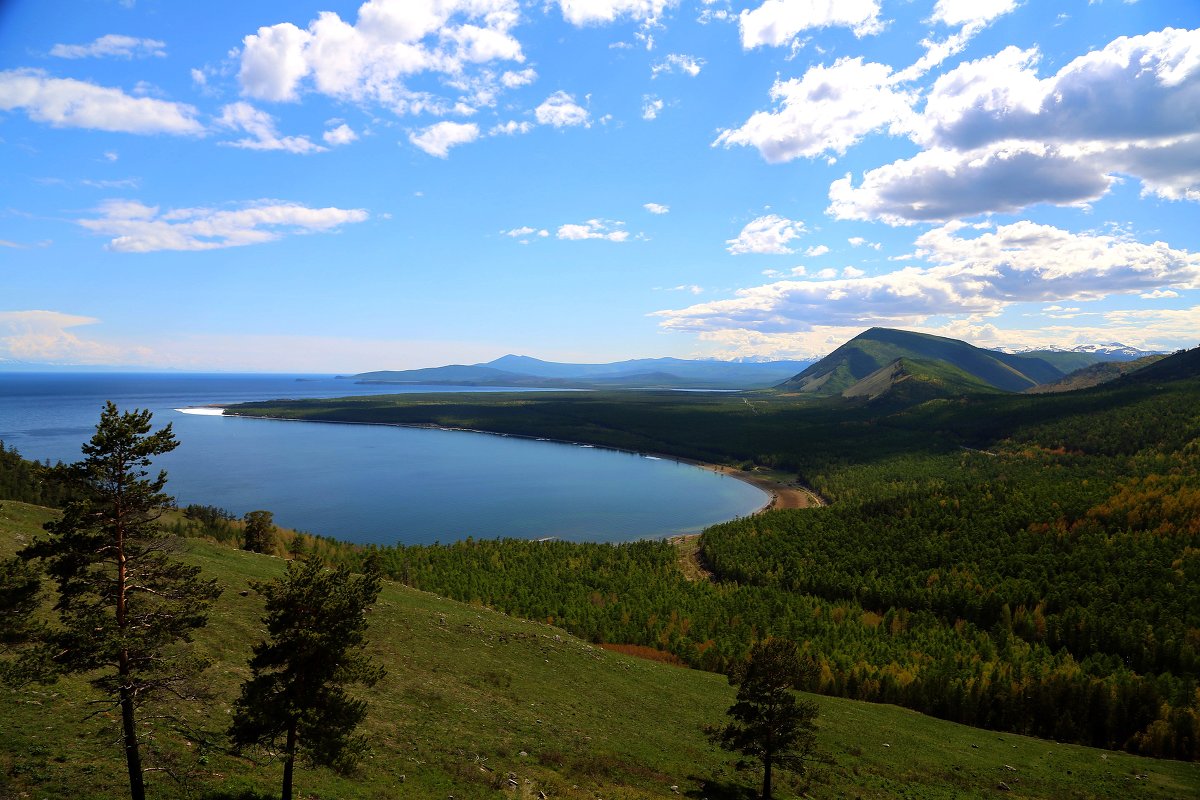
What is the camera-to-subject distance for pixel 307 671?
20.6m

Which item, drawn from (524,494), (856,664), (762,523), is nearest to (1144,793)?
(856,664)

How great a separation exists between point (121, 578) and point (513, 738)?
22.1 meters

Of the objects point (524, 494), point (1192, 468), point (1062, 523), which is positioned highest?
point (1192, 468)

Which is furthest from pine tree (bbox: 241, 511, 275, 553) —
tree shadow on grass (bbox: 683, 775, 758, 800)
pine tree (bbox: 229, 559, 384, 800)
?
tree shadow on grass (bbox: 683, 775, 758, 800)

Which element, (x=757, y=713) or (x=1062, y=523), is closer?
(x=757, y=713)

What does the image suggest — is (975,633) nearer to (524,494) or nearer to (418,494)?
(524,494)

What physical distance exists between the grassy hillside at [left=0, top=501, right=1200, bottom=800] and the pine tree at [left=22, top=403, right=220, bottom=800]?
10.9ft

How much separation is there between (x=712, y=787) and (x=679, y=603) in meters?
53.3

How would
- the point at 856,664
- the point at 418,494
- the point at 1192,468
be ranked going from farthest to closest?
the point at 418,494 < the point at 1192,468 < the point at 856,664

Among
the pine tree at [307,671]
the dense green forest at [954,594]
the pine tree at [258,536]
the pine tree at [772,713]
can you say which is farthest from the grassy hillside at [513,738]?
the pine tree at [258,536]

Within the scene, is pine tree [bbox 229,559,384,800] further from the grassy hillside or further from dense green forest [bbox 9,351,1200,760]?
dense green forest [bbox 9,351,1200,760]

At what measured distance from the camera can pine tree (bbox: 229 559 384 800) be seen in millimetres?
19906

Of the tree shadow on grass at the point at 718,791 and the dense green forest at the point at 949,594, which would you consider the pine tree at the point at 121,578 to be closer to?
the tree shadow on grass at the point at 718,791

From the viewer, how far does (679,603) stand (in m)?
83.7
